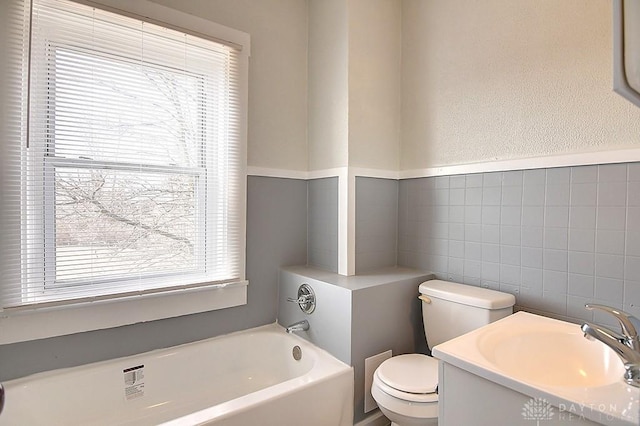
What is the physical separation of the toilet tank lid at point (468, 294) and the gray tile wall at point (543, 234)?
96 millimetres

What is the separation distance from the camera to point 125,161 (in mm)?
1675

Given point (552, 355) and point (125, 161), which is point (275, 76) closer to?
point (125, 161)

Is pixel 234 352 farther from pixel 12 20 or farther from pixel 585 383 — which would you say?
pixel 12 20

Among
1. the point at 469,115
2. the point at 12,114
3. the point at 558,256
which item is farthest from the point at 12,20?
the point at 558,256

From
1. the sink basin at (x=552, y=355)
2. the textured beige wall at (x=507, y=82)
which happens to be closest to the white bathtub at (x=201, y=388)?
the sink basin at (x=552, y=355)

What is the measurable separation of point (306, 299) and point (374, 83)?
4.66ft

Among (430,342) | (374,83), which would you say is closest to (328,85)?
(374,83)

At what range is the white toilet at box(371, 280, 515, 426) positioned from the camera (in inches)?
54.8

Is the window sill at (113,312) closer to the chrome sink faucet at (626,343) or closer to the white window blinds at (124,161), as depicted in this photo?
the white window blinds at (124,161)

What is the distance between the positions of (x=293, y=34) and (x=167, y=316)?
77.3 inches

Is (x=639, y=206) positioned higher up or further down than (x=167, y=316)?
higher up

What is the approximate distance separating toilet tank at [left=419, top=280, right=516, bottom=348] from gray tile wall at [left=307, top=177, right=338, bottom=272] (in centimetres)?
60

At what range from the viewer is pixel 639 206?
4.37 feet

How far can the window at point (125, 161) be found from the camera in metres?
1.49
